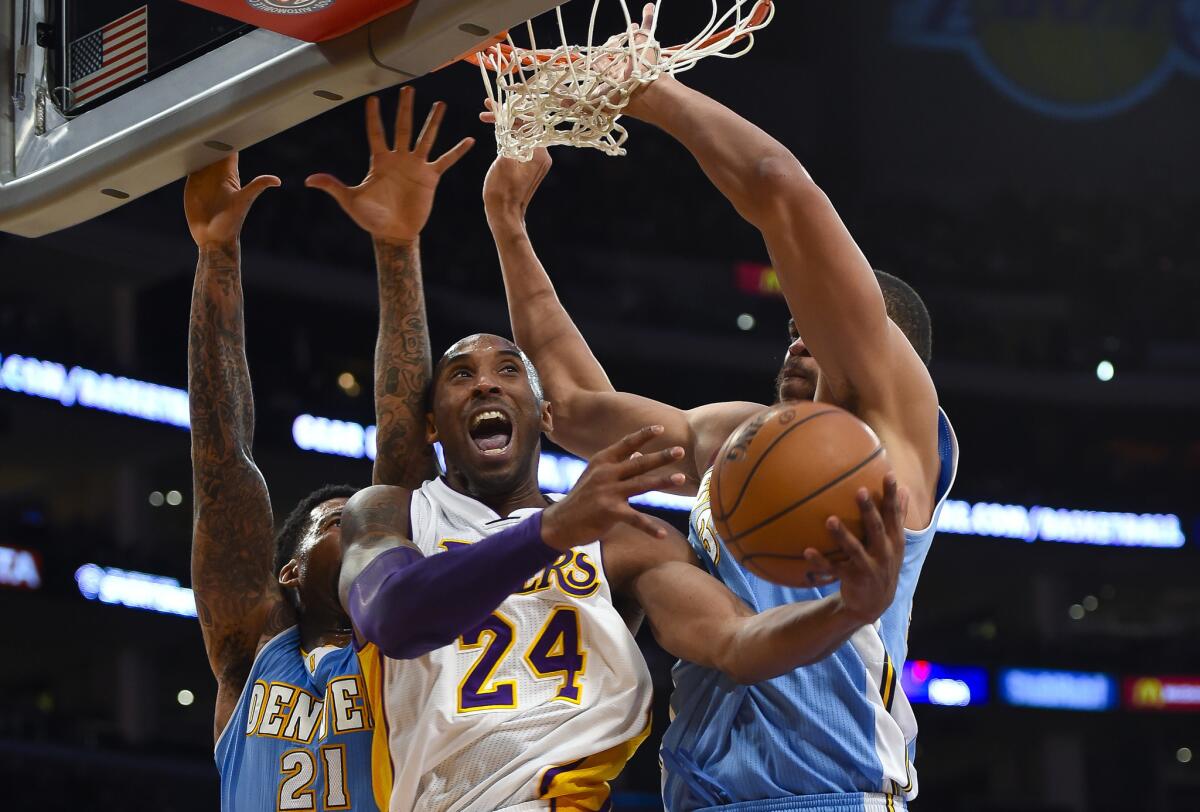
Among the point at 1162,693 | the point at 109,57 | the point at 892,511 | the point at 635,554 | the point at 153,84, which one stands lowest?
the point at 892,511

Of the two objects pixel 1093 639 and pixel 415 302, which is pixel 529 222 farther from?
pixel 415 302

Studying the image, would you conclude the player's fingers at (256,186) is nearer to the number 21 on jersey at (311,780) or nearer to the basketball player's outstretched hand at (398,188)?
the basketball player's outstretched hand at (398,188)

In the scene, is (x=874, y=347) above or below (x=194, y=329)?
below

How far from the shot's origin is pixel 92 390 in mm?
15156

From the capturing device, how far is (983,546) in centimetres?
1953

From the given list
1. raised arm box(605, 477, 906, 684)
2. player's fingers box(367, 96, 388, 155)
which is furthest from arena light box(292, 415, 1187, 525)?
raised arm box(605, 477, 906, 684)

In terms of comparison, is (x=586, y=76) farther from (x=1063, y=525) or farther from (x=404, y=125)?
(x=1063, y=525)

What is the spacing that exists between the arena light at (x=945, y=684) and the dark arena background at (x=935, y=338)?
0.04m

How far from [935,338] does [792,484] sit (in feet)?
56.8

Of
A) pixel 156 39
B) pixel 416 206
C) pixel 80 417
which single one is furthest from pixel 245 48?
pixel 80 417

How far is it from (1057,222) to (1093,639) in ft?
17.3

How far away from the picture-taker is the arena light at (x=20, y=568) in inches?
578

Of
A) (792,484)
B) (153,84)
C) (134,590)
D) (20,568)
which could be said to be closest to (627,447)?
(792,484)

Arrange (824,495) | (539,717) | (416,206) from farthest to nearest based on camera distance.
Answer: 1. (416,206)
2. (539,717)
3. (824,495)
